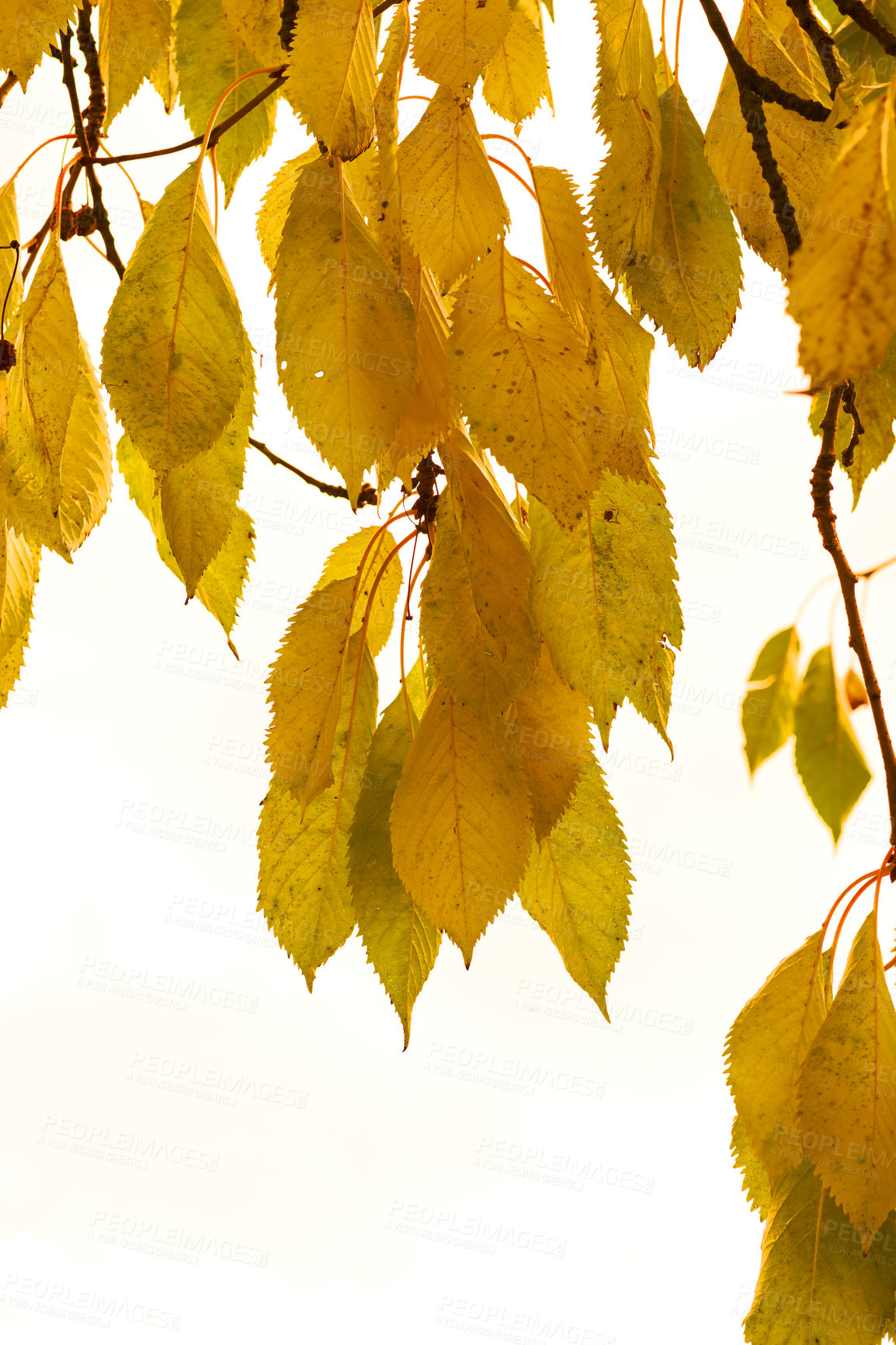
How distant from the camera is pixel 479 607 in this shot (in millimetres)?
307

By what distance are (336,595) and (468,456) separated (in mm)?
85

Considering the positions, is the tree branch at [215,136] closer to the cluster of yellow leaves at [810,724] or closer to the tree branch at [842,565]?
the tree branch at [842,565]

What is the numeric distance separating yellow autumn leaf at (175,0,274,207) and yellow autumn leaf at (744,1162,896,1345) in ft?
1.43

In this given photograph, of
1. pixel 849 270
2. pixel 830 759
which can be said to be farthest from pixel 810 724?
pixel 849 270

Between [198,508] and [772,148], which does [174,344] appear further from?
[772,148]

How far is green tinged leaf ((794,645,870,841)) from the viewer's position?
0.62 metres

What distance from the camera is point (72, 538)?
1.34 ft

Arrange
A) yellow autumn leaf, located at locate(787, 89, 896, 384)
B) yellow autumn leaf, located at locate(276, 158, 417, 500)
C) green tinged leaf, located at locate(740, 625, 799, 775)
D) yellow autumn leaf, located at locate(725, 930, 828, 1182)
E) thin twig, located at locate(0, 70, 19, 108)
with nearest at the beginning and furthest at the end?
yellow autumn leaf, located at locate(787, 89, 896, 384)
yellow autumn leaf, located at locate(276, 158, 417, 500)
yellow autumn leaf, located at locate(725, 930, 828, 1182)
thin twig, located at locate(0, 70, 19, 108)
green tinged leaf, located at locate(740, 625, 799, 775)

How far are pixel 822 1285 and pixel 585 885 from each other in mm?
143

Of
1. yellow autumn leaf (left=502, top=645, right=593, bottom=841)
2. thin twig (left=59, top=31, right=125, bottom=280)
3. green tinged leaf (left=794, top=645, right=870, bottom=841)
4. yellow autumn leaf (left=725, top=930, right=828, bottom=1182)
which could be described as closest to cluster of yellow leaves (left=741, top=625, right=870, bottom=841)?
green tinged leaf (left=794, top=645, right=870, bottom=841)

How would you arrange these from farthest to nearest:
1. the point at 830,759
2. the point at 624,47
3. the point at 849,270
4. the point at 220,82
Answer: the point at 830,759 → the point at 220,82 → the point at 624,47 → the point at 849,270

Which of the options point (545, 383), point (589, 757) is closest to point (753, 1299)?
point (589, 757)

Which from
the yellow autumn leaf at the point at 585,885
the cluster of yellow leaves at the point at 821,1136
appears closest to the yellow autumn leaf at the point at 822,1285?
the cluster of yellow leaves at the point at 821,1136

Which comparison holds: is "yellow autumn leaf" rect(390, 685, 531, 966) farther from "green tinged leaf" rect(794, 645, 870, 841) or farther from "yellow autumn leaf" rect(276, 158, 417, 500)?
"green tinged leaf" rect(794, 645, 870, 841)
